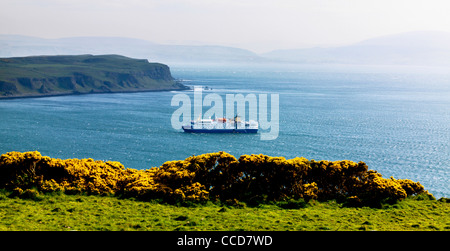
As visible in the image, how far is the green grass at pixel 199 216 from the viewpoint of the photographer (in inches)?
511

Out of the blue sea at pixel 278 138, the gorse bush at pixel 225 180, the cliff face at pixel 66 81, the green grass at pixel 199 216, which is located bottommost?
the blue sea at pixel 278 138

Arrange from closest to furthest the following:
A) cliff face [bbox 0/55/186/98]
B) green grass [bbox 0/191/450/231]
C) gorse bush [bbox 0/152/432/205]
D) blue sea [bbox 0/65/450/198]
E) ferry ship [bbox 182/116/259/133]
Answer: green grass [bbox 0/191/450/231], gorse bush [bbox 0/152/432/205], blue sea [bbox 0/65/450/198], ferry ship [bbox 182/116/259/133], cliff face [bbox 0/55/186/98]

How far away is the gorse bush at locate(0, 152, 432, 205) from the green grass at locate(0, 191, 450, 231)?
1.99ft

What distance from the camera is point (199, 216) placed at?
14.3m

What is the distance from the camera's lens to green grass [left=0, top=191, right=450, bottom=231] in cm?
1297

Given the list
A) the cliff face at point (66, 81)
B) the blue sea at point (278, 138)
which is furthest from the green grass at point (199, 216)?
the cliff face at point (66, 81)

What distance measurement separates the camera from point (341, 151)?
218ft

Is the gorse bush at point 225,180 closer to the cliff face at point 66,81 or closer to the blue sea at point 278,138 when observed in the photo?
the blue sea at point 278,138

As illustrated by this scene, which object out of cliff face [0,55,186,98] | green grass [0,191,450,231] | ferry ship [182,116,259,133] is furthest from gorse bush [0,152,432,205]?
cliff face [0,55,186,98]

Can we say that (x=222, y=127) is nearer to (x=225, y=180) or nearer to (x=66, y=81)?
(x=225, y=180)

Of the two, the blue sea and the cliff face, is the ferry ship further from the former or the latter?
the cliff face

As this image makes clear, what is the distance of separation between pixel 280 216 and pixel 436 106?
412 feet

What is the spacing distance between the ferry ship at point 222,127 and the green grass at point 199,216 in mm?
67607

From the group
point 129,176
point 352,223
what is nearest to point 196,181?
point 129,176
